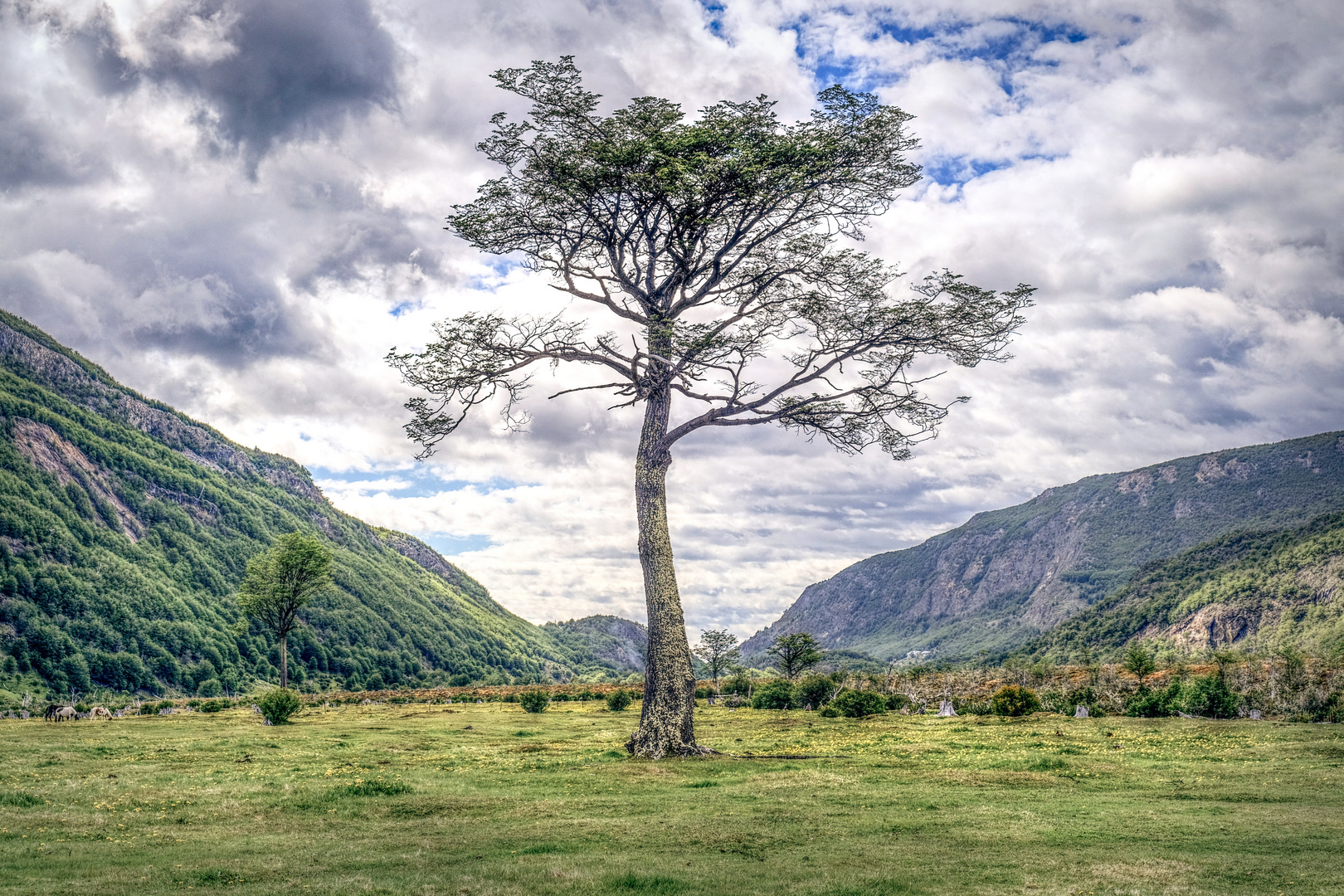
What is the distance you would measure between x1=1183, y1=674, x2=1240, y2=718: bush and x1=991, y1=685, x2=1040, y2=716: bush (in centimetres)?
576

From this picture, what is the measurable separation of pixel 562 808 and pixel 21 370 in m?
166

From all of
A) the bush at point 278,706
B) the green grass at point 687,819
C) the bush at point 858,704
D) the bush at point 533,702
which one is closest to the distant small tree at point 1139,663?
the bush at point 858,704

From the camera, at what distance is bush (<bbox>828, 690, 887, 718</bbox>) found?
34688 millimetres

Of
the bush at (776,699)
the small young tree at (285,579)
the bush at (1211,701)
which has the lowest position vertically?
the bush at (776,699)

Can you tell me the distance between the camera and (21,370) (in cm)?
13575

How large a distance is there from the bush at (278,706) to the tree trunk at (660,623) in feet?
65.2

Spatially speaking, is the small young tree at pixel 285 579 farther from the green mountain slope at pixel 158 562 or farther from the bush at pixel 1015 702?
the bush at pixel 1015 702

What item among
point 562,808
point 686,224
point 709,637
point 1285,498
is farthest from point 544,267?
point 1285,498

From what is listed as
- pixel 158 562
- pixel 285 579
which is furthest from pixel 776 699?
pixel 158 562

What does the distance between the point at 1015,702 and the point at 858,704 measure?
20.9 ft

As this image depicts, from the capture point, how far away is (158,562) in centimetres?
11538

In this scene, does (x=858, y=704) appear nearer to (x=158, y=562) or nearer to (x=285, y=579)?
(x=285, y=579)

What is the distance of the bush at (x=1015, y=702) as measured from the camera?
107 feet

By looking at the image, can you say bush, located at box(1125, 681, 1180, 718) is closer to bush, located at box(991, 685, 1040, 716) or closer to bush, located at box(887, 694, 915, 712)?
bush, located at box(991, 685, 1040, 716)
